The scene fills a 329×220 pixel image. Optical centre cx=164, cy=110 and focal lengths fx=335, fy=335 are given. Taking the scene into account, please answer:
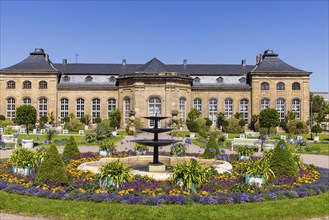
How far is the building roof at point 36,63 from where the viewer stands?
44.5 m

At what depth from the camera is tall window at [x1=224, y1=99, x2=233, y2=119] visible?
45812mm

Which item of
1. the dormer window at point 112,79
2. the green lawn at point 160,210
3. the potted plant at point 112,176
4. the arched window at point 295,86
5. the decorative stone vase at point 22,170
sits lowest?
the green lawn at point 160,210

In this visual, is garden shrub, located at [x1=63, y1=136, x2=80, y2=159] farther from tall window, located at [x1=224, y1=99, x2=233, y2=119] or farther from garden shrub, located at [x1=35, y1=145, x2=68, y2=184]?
tall window, located at [x1=224, y1=99, x2=233, y2=119]

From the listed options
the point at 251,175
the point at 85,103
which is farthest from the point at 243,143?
the point at 85,103

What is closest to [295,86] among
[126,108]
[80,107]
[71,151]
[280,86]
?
[280,86]

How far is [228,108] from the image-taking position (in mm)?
45906

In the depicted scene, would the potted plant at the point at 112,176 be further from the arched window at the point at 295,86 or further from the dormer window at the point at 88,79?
the arched window at the point at 295,86

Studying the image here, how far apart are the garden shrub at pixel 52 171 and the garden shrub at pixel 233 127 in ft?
109

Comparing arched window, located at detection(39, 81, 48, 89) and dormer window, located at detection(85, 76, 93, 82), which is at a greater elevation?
dormer window, located at detection(85, 76, 93, 82)

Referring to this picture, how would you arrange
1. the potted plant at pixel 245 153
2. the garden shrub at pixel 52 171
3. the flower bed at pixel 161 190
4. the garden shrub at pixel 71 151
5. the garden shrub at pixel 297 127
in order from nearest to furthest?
the flower bed at pixel 161 190
the garden shrub at pixel 52 171
the garden shrub at pixel 71 151
the potted plant at pixel 245 153
the garden shrub at pixel 297 127

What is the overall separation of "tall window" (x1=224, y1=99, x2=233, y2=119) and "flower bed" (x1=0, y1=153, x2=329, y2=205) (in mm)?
34675

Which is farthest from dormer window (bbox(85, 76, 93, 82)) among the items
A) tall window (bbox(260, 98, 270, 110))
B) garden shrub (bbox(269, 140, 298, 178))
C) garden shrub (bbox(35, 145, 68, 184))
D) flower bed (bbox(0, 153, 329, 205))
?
garden shrub (bbox(269, 140, 298, 178))

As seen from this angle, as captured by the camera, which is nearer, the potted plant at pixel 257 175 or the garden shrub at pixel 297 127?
the potted plant at pixel 257 175

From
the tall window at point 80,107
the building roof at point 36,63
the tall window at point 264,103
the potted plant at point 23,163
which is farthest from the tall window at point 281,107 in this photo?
the potted plant at point 23,163
